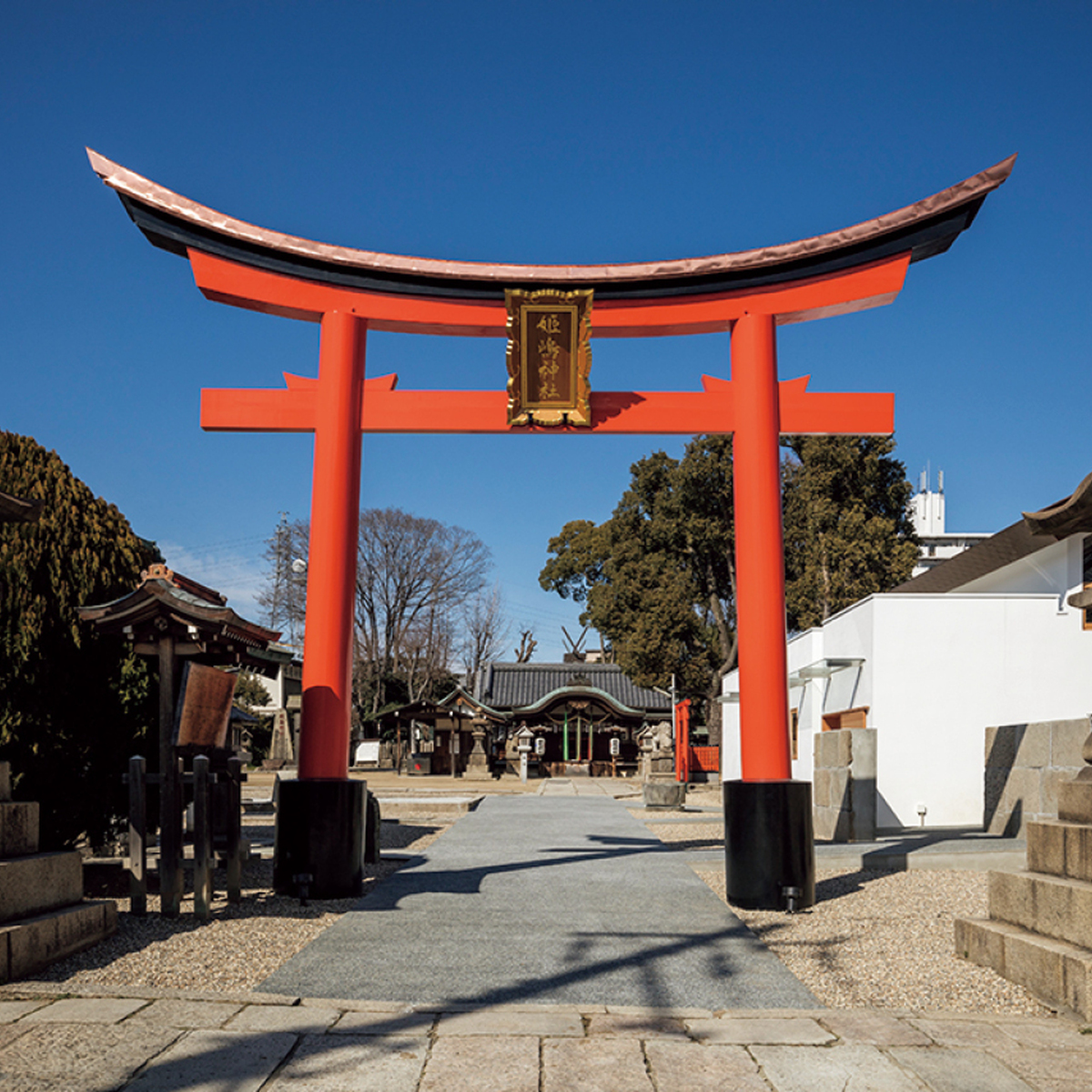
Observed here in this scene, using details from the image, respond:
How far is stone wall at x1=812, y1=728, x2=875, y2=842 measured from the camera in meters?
12.6

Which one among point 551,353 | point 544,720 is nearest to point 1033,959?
point 551,353

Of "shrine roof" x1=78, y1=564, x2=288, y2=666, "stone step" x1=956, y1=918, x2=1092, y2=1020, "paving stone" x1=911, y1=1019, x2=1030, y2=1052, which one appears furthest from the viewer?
"shrine roof" x1=78, y1=564, x2=288, y2=666

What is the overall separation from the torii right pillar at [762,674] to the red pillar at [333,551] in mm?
3348

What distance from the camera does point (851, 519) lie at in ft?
84.2

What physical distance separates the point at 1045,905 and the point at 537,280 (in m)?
6.41

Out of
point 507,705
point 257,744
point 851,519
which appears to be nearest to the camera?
point 851,519

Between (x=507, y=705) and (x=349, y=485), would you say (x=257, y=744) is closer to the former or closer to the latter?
(x=507, y=705)

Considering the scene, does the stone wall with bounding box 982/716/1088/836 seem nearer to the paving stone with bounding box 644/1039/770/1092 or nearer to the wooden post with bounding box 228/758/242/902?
the paving stone with bounding box 644/1039/770/1092

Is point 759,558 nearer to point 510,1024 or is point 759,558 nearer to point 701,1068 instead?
point 510,1024

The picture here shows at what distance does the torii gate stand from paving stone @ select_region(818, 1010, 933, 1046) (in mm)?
2885

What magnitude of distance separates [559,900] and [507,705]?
115 feet

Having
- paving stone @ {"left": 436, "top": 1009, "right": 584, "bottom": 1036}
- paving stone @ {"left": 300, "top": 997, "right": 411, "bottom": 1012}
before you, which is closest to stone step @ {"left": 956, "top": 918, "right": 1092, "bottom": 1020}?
paving stone @ {"left": 436, "top": 1009, "right": 584, "bottom": 1036}

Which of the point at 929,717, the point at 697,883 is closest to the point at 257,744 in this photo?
the point at 929,717

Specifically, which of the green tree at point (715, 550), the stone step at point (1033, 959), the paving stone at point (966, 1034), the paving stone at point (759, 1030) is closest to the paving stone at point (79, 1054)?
the paving stone at point (759, 1030)
